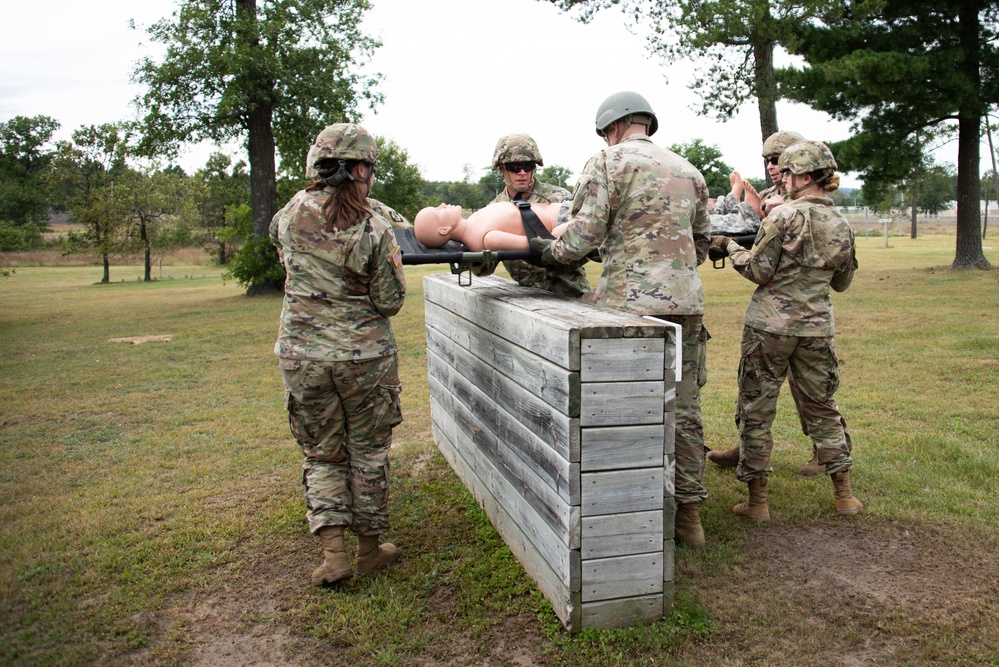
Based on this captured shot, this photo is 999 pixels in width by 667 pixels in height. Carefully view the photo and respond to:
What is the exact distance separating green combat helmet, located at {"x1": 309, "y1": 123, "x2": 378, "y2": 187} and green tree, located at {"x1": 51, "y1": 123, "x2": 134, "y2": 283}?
30158 mm

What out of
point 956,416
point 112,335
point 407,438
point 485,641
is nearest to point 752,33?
point 956,416

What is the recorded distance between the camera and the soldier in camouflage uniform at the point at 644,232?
379 centimetres

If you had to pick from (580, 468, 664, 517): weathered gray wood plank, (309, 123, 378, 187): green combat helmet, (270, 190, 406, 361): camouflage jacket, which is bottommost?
(580, 468, 664, 517): weathered gray wood plank

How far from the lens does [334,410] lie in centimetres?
388

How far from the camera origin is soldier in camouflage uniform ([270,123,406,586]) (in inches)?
147

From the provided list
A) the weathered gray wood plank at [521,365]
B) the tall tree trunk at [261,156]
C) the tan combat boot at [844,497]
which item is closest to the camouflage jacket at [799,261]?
the tan combat boot at [844,497]

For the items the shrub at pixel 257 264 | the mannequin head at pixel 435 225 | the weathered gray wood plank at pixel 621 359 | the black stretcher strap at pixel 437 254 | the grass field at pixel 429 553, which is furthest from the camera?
the shrub at pixel 257 264

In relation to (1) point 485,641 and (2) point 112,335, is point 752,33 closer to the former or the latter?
(2) point 112,335

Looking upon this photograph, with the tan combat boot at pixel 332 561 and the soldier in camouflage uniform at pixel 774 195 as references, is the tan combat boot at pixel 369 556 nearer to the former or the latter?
the tan combat boot at pixel 332 561

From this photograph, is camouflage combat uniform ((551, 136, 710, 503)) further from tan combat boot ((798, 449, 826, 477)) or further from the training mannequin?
tan combat boot ((798, 449, 826, 477))

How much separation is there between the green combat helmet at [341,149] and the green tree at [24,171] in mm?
51844

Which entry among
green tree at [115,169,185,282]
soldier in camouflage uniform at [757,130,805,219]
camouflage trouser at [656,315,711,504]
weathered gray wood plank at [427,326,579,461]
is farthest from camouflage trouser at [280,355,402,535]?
green tree at [115,169,185,282]

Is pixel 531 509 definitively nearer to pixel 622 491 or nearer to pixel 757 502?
pixel 622 491

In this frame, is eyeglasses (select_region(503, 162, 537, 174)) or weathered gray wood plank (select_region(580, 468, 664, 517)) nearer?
weathered gray wood plank (select_region(580, 468, 664, 517))
